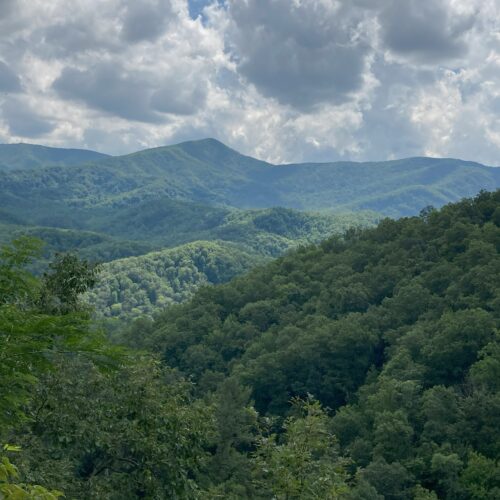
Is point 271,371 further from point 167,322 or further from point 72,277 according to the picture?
point 72,277

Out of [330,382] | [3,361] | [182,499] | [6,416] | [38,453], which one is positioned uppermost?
[3,361]

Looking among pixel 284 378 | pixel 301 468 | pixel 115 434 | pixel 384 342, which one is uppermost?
pixel 115 434

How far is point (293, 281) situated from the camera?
352 feet

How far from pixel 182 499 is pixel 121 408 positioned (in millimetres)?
3811

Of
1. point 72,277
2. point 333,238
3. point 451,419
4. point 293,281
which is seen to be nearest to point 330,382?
point 451,419

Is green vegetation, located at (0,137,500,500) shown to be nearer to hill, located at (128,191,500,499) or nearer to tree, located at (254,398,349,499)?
tree, located at (254,398,349,499)

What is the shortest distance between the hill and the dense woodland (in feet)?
0.73

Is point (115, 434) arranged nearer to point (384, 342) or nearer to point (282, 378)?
point (282, 378)

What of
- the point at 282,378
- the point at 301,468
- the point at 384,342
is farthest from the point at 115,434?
the point at 384,342

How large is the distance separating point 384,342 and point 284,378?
1504cm

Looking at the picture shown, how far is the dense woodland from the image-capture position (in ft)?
60.6

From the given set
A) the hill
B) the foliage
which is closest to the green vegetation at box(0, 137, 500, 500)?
the foliage

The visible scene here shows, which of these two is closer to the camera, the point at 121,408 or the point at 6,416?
the point at 6,416

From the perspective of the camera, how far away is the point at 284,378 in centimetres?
7856
